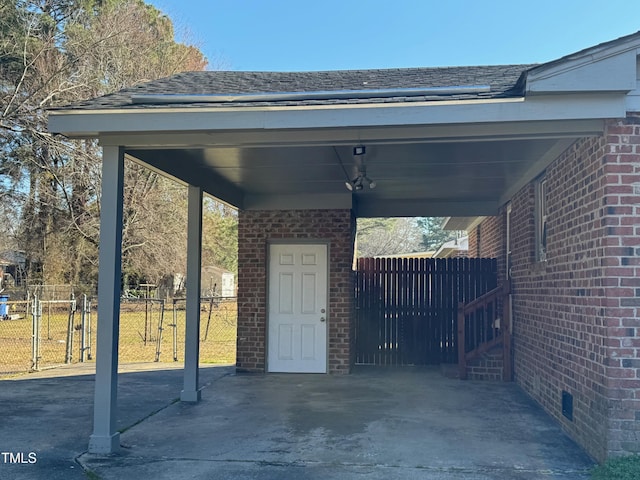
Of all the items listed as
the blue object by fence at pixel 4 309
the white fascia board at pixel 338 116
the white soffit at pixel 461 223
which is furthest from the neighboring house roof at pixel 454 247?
the blue object by fence at pixel 4 309

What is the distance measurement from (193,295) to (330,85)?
3.30 m

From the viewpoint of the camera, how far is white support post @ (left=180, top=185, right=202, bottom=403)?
25.3 feet

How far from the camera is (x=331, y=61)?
2739cm

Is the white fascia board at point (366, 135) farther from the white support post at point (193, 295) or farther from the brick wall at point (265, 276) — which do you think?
the brick wall at point (265, 276)

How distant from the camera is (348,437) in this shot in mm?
5836

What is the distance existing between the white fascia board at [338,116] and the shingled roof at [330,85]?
0.10 metres

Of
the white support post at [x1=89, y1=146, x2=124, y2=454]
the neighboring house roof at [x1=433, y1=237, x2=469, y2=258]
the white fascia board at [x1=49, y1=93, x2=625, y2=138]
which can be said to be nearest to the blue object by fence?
the neighboring house roof at [x1=433, y1=237, x2=469, y2=258]

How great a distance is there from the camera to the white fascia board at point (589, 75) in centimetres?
455

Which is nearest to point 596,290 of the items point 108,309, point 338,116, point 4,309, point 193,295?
point 338,116

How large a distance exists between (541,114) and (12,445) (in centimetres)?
557

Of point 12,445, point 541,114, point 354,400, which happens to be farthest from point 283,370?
point 541,114

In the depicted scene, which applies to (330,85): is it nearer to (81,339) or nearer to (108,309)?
(108,309)

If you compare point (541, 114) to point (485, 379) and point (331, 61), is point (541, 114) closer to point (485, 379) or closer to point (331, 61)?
point (485, 379)

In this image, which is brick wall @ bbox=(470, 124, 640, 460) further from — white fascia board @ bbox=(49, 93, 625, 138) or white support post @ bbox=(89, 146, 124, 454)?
white support post @ bbox=(89, 146, 124, 454)
